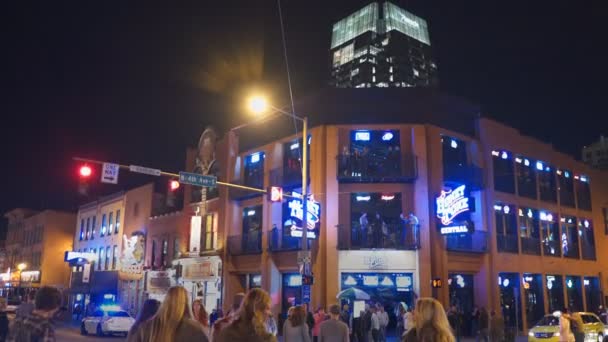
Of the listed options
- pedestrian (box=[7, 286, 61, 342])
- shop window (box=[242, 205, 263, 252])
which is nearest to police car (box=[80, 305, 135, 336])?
shop window (box=[242, 205, 263, 252])

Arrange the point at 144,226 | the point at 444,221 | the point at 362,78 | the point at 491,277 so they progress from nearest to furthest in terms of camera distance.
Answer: the point at 444,221 → the point at 491,277 → the point at 144,226 → the point at 362,78

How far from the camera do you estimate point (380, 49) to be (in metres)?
119

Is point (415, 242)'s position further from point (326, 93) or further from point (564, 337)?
point (564, 337)

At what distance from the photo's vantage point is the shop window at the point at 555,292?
31672 millimetres

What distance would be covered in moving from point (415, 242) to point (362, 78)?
92.5 meters

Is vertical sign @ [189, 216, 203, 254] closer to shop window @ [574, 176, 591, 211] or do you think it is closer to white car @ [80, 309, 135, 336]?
white car @ [80, 309, 135, 336]

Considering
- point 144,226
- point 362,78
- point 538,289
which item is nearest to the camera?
point 538,289

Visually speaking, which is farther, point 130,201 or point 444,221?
point 130,201

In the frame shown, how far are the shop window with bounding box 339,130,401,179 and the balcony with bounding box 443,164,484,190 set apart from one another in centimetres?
275

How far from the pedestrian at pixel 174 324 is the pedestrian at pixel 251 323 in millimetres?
225

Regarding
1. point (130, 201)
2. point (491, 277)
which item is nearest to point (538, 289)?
point (491, 277)

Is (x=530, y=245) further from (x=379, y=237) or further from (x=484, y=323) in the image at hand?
(x=379, y=237)

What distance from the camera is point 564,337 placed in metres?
11.9

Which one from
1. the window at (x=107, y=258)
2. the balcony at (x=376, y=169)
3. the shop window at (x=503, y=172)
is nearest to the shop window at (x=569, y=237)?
the shop window at (x=503, y=172)
